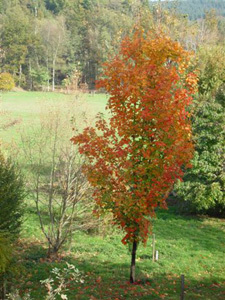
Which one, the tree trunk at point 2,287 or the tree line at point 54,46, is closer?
the tree trunk at point 2,287

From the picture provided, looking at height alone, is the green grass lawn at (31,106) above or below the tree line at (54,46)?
below

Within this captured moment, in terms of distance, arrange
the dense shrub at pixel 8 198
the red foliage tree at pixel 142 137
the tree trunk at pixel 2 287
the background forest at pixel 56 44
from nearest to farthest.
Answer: the tree trunk at pixel 2 287, the red foliage tree at pixel 142 137, the dense shrub at pixel 8 198, the background forest at pixel 56 44

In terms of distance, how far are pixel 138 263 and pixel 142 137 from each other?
5.80 m

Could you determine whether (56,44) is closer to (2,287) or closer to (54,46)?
(54,46)

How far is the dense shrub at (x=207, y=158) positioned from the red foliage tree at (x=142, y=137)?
9889mm

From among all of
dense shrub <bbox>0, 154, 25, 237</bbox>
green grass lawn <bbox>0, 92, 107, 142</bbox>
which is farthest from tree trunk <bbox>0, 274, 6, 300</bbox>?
green grass lawn <bbox>0, 92, 107, 142</bbox>

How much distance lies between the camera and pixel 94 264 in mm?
12719

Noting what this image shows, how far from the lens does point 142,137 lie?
30.2 feet

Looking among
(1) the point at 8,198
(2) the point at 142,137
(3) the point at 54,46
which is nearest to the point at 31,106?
(3) the point at 54,46

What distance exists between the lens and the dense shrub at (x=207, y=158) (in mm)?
18672

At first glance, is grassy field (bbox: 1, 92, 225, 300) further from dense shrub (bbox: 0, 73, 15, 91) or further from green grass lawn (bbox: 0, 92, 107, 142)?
dense shrub (bbox: 0, 73, 15, 91)

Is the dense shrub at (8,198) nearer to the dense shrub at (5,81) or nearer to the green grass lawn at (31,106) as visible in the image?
the green grass lawn at (31,106)

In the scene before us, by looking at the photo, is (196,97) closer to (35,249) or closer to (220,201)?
(220,201)

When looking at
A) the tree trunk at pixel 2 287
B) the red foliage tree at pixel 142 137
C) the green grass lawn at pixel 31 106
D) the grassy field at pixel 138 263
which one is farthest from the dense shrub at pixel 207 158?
the tree trunk at pixel 2 287
